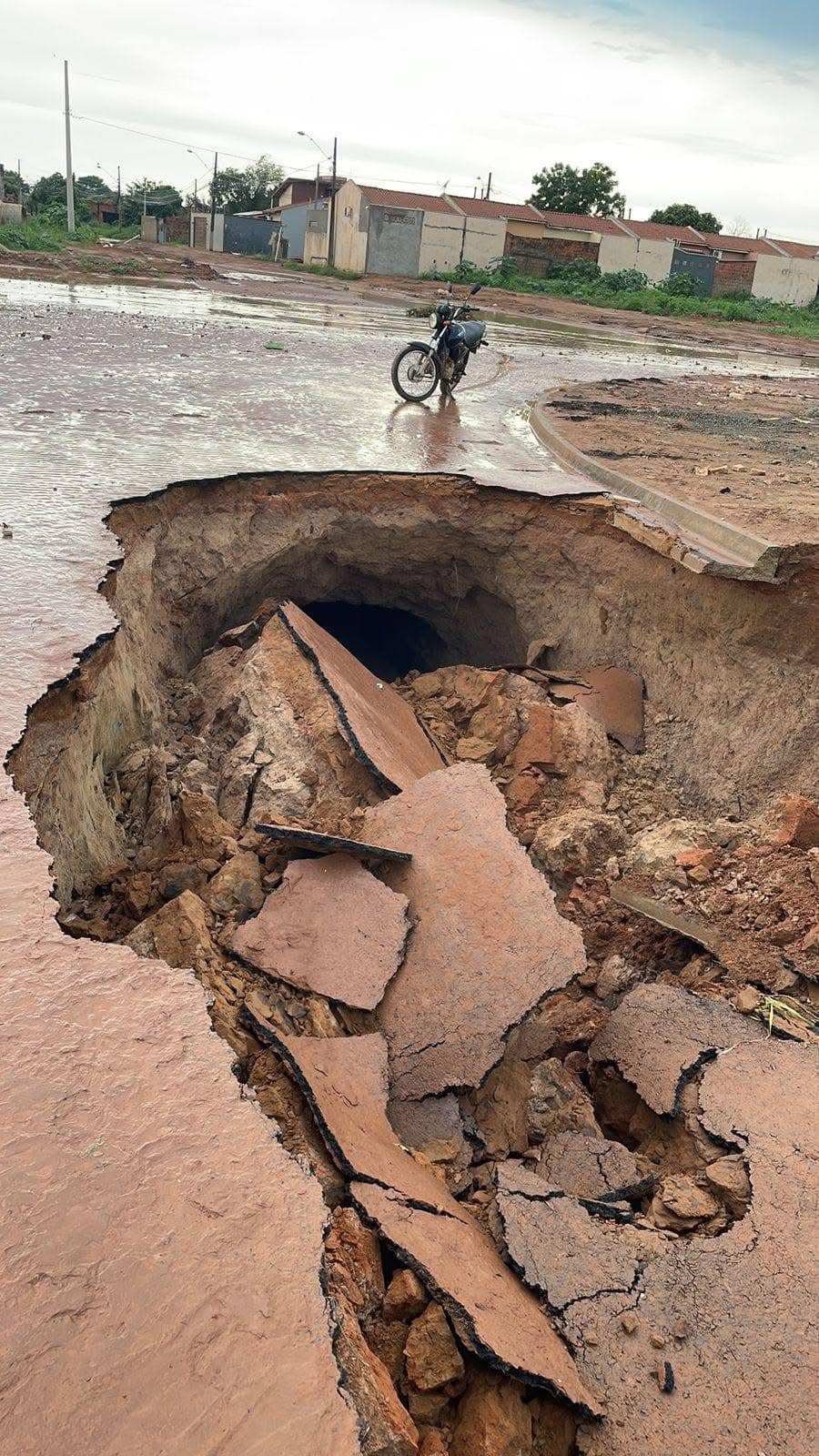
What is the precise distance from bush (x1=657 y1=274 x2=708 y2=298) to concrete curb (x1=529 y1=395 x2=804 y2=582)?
37855 mm

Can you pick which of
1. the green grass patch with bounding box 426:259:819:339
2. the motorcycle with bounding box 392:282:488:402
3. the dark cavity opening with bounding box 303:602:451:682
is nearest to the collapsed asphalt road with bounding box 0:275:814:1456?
the dark cavity opening with bounding box 303:602:451:682

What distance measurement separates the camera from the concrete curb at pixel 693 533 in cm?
505

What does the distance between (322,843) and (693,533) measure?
135 inches

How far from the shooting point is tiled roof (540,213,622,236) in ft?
148

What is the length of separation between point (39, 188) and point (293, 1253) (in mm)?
70592

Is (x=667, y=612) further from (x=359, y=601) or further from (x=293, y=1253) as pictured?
(x=293, y=1253)

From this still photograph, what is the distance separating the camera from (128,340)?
35.4 ft

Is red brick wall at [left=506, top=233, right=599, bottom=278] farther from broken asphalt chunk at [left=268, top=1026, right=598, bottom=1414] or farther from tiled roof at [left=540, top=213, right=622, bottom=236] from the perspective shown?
broken asphalt chunk at [left=268, top=1026, right=598, bottom=1414]

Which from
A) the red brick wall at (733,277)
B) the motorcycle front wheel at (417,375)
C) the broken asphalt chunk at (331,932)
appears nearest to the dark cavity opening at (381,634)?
the motorcycle front wheel at (417,375)

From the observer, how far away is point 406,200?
42.6m

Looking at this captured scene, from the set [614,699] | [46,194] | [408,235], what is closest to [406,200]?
[408,235]

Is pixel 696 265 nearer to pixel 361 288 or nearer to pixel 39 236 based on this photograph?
pixel 361 288

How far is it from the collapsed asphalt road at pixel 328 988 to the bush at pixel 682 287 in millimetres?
Answer: 39017

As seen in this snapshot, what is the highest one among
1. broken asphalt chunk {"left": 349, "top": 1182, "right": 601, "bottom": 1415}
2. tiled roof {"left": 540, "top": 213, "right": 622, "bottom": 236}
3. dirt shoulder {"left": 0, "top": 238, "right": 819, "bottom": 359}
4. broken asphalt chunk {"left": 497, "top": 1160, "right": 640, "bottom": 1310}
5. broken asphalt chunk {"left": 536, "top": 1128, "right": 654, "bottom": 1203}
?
tiled roof {"left": 540, "top": 213, "right": 622, "bottom": 236}
